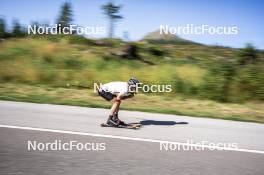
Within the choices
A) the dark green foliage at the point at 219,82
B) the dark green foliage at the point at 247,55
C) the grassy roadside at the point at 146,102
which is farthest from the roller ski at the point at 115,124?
the dark green foliage at the point at 247,55

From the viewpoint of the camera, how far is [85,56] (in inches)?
780

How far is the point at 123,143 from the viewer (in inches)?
276

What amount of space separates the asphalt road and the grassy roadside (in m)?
1.21

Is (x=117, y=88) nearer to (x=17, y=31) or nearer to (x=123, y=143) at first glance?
(x=123, y=143)

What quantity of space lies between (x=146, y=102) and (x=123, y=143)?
6.28 m

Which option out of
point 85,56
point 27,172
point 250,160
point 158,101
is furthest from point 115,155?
point 85,56

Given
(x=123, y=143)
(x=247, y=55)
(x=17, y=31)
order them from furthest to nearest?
(x=17, y=31)
(x=247, y=55)
(x=123, y=143)

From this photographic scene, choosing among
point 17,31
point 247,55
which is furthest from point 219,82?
point 17,31

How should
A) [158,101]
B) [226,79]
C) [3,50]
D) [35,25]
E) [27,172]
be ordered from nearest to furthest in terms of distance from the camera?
[27,172] < [158,101] < [226,79] < [3,50] < [35,25]

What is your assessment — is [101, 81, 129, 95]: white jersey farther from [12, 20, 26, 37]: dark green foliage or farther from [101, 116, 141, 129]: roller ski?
[12, 20, 26, 37]: dark green foliage

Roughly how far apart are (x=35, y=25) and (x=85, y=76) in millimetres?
10999

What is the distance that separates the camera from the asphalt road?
5535 mm

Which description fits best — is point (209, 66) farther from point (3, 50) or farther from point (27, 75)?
point (3, 50)

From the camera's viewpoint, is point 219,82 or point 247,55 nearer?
point 219,82
